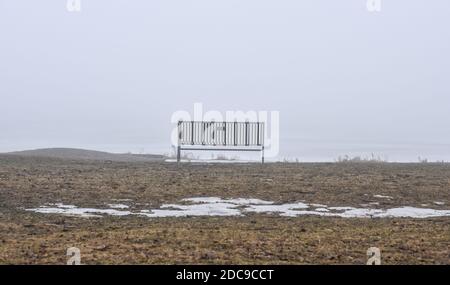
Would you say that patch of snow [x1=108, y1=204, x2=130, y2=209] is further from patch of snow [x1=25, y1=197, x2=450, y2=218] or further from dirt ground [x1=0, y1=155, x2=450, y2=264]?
dirt ground [x1=0, y1=155, x2=450, y2=264]

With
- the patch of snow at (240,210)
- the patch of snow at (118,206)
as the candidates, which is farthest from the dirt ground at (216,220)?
the patch of snow at (240,210)

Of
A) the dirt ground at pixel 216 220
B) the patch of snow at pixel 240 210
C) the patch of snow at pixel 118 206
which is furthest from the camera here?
the patch of snow at pixel 118 206

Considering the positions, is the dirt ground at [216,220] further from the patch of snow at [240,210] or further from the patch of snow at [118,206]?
the patch of snow at [240,210]

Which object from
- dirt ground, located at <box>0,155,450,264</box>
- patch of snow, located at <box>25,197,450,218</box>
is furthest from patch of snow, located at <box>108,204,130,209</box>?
dirt ground, located at <box>0,155,450,264</box>

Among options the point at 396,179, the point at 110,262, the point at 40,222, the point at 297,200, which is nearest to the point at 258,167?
the point at 396,179

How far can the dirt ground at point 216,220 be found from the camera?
8.59m

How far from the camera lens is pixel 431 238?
997cm

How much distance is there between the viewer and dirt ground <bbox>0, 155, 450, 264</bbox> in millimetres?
8586

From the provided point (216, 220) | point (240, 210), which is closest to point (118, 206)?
point (240, 210)

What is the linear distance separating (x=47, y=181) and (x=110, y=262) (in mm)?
8486

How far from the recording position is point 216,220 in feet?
38.2

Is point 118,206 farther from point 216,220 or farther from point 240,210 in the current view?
point 216,220
